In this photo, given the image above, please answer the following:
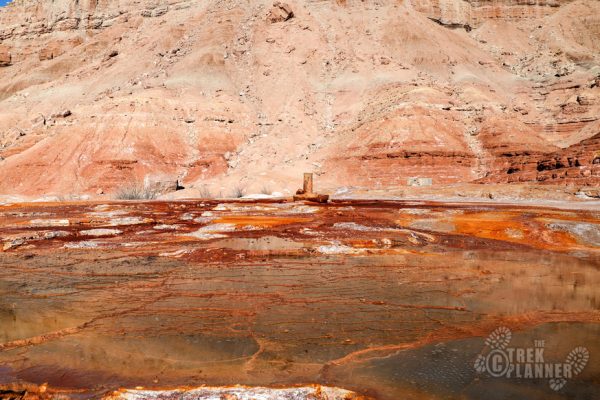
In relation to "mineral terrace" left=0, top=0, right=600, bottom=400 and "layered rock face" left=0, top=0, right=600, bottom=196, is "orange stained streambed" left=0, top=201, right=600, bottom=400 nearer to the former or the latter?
"mineral terrace" left=0, top=0, right=600, bottom=400

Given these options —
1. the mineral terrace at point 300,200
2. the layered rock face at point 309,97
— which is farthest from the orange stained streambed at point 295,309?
the layered rock face at point 309,97

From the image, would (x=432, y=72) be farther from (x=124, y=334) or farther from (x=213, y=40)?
(x=124, y=334)

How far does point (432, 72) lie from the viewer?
54.1 meters

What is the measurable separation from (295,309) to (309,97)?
4672cm

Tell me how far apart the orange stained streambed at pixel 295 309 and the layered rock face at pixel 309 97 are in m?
21.8

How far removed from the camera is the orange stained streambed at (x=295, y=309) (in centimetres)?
439

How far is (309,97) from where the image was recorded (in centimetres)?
5147

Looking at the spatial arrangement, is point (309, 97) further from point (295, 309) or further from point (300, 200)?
point (295, 309)

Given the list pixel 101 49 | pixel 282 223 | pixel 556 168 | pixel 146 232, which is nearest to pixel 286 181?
pixel 556 168

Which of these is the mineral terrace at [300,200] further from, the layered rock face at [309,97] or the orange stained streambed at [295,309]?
the layered rock face at [309,97]

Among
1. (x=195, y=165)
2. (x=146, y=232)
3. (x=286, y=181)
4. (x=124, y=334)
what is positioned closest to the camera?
(x=124, y=334)

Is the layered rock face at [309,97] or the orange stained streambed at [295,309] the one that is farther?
the layered rock face at [309,97]

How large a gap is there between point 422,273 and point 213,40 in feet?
174

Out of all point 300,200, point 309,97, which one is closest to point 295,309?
point 300,200
